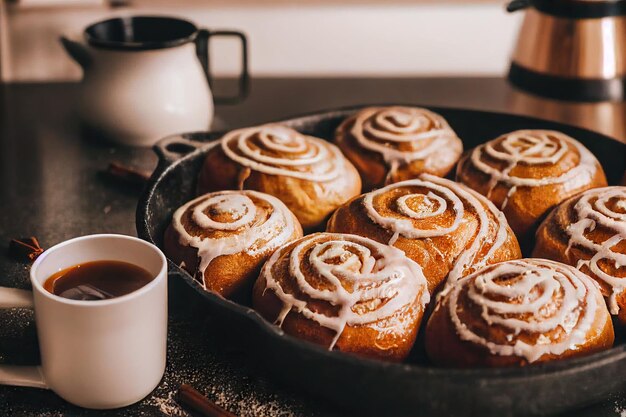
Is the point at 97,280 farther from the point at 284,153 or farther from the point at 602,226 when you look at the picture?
the point at 602,226

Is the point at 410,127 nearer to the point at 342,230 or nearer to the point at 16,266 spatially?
the point at 342,230

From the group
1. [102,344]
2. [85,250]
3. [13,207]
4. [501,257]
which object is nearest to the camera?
[102,344]

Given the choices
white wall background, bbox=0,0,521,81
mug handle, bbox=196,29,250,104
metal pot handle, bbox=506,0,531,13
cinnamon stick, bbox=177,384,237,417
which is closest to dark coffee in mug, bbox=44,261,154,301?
cinnamon stick, bbox=177,384,237,417

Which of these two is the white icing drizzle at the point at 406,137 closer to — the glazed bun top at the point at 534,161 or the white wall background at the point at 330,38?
the glazed bun top at the point at 534,161

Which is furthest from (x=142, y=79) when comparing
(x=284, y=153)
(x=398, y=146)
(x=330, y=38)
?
(x=330, y=38)

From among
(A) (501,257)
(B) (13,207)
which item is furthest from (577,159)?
(B) (13,207)
